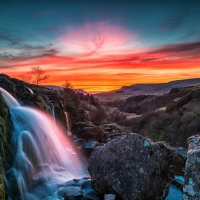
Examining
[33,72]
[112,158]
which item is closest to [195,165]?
[112,158]

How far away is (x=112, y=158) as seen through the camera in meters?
15.0

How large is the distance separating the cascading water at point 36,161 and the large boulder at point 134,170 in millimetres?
4969

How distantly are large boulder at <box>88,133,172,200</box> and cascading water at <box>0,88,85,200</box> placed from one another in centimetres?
497

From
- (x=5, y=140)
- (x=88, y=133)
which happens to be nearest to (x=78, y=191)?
(x=5, y=140)

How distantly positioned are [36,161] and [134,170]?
10.1m

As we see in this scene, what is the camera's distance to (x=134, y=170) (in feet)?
45.7

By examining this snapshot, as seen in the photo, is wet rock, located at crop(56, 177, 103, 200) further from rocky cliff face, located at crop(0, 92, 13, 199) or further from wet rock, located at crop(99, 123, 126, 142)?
wet rock, located at crop(99, 123, 126, 142)

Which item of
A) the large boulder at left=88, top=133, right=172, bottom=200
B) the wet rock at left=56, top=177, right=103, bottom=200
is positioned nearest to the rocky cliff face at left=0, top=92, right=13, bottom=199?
the wet rock at left=56, top=177, right=103, bottom=200

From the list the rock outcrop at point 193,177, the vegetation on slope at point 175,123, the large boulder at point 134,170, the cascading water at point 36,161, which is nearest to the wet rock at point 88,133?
the cascading water at point 36,161

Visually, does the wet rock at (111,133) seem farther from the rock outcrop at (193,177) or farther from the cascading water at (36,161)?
the rock outcrop at (193,177)

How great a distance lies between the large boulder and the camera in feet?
44.8

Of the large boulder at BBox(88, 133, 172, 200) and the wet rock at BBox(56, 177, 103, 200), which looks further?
the wet rock at BBox(56, 177, 103, 200)

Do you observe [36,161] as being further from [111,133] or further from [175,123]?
[175,123]

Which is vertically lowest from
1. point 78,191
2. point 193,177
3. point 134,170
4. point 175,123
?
point 78,191
